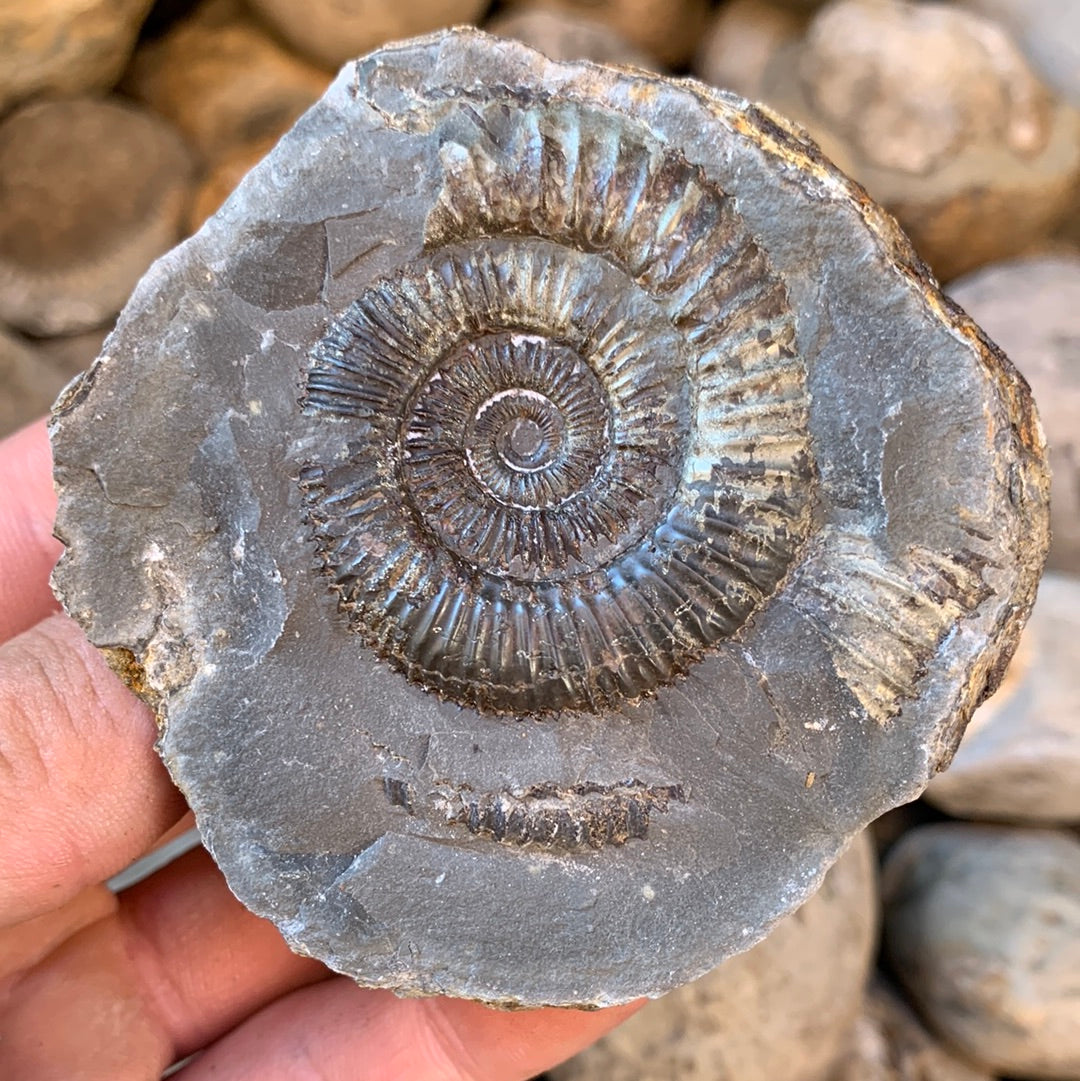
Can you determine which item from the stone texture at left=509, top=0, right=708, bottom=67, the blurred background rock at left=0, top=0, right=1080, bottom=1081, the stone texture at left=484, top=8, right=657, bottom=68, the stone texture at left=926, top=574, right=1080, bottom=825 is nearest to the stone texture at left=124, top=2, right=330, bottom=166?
the blurred background rock at left=0, top=0, right=1080, bottom=1081

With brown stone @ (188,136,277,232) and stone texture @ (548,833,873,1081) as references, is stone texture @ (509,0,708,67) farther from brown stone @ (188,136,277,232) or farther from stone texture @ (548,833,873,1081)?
stone texture @ (548,833,873,1081)

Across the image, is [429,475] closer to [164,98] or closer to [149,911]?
[149,911]

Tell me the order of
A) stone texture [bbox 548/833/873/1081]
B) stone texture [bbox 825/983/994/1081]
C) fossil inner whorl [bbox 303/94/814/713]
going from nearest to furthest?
fossil inner whorl [bbox 303/94/814/713]
stone texture [bbox 548/833/873/1081]
stone texture [bbox 825/983/994/1081]

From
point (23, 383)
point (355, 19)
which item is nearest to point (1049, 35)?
point (355, 19)

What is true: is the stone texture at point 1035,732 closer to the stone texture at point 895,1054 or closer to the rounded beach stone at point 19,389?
the stone texture at point 895,1054

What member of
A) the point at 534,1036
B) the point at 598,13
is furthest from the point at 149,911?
the point at 598,13
